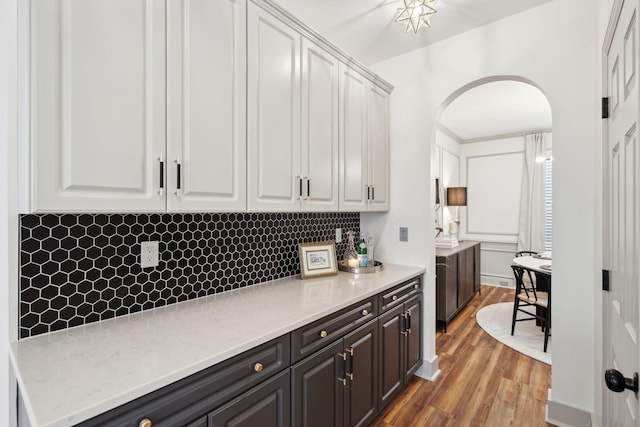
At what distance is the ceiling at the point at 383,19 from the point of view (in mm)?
2100

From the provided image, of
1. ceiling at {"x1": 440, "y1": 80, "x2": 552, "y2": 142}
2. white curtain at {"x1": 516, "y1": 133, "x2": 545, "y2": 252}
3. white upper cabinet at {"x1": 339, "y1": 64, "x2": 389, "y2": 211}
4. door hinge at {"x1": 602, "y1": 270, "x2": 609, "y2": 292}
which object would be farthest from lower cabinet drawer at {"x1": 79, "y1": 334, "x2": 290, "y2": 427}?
white curtain at {"x1": 516, "y1": 133, "x2": 545, "y2": 252}

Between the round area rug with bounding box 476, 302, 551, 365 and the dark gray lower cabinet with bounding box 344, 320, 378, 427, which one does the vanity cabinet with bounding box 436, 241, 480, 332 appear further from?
the dark gray lower cabinet with bounding box 344, 320, 378, 427

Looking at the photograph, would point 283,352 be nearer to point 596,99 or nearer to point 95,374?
point 95,374

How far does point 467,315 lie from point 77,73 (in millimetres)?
4539

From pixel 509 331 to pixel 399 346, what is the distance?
7.07 feet

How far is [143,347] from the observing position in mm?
1132

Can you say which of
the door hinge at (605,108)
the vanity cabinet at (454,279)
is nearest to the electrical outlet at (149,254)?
the door hinge at (605,108)

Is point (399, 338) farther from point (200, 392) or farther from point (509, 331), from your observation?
point (509, 331)

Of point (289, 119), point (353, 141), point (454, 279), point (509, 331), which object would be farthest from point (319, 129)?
point (509, 331)

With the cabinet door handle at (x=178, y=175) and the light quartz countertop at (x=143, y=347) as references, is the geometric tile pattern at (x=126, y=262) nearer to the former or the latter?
the light quartz countertop at (x=143, y=347)

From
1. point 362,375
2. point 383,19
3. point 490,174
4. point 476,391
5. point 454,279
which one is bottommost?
point 476,391

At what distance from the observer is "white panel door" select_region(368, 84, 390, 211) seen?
2.59 meters

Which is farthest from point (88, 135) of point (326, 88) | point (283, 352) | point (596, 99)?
point (596, 99)

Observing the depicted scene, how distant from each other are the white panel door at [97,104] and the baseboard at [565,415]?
2640mm
